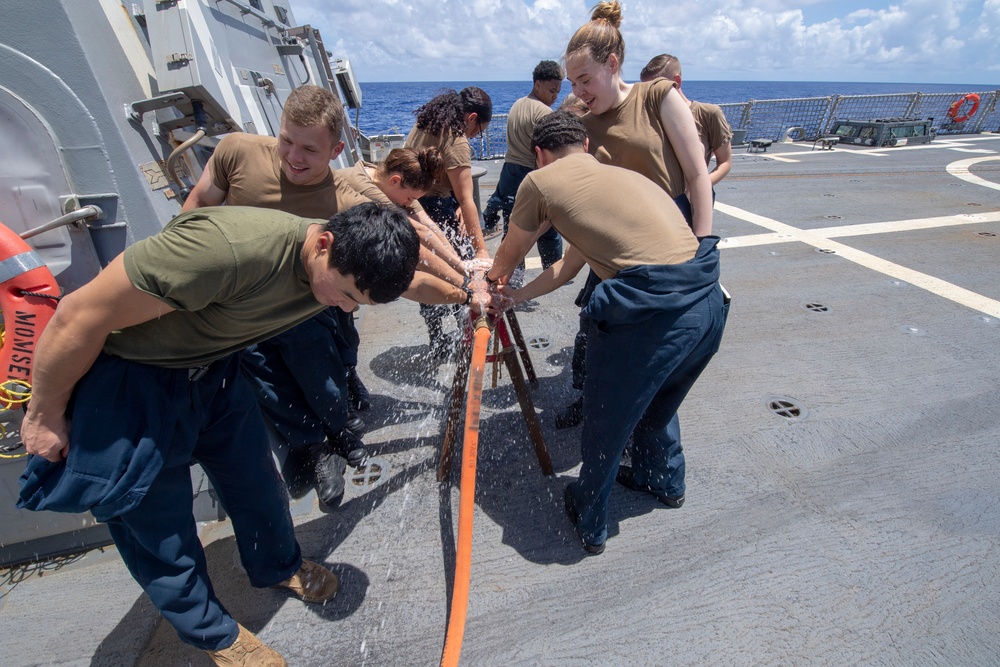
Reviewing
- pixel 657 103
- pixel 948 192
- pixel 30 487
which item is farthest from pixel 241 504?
pixel 948 192

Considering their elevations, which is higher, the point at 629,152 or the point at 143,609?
the point at 629,152

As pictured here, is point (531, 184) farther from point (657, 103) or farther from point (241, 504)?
point (241, 504)

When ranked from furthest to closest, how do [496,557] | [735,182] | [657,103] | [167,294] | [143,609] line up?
[735,182]
[657,103]
[496,557]
[143,609]
[167,294]

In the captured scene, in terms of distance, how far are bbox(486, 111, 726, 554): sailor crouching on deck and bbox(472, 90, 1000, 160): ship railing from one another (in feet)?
39.8

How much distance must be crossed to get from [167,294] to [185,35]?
2.05 meters

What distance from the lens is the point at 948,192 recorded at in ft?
28.5

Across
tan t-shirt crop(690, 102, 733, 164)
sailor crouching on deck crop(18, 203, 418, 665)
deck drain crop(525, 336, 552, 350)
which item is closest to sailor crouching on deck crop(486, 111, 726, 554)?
sailor crouching on deck crop(18, 203, 418, 665)

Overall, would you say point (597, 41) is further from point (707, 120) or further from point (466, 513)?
point (466, 513)

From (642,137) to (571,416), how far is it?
5.56 feet

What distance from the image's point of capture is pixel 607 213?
2.04 metres

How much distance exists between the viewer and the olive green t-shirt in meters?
1.34

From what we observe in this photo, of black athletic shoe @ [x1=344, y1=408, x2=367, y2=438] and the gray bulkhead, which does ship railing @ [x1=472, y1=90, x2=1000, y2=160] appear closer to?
the gray bulkhead

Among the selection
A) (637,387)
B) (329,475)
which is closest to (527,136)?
(637,387)

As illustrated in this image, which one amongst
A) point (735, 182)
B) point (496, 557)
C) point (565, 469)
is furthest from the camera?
point (735, 182)
